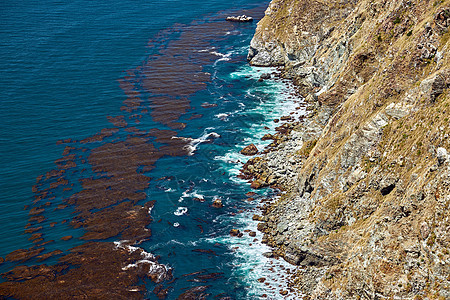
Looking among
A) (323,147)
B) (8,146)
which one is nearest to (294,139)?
(323,147)

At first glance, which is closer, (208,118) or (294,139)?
(294,139)

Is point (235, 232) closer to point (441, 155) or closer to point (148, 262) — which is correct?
Answer: point (148, 262)

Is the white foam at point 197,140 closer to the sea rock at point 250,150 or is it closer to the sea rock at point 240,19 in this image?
the sea rock at point 250,150

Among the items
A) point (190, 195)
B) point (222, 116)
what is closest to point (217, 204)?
point (190, 195)

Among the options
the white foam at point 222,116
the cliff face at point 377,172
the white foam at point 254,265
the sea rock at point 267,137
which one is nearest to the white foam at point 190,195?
the white foam at point 254,265

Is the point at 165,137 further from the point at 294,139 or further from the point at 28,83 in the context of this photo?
the point at 28,83

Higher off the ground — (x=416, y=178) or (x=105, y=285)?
(x=416, y=178)

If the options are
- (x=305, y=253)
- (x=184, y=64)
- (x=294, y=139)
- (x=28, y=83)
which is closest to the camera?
(x=305, y=253)
